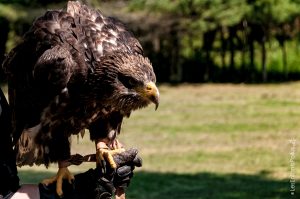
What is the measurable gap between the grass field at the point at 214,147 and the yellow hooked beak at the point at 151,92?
529cm

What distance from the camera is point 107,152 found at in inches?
154

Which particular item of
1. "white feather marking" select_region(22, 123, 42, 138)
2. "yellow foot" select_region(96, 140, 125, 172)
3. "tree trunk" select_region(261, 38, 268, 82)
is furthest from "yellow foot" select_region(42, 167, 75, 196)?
"tree trunk" select_region(261, 38, 268, 82)

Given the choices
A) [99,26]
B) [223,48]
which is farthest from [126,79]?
[223,48]

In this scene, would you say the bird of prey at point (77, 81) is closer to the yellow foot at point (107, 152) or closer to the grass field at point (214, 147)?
the yellow foot at point (107, 152)

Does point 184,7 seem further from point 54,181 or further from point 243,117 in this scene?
point 54,181

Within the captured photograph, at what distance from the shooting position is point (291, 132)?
14.5 m

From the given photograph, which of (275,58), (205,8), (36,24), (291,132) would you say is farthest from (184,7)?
(36,24)

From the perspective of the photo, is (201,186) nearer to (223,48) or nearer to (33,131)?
(33,131)

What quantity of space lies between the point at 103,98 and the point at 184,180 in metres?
6.20

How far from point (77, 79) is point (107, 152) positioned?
0.48 meters

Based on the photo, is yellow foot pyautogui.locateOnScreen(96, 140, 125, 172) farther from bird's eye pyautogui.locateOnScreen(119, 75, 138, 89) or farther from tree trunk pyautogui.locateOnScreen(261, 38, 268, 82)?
tree trunk pyautogui.locateOnScreen(261, 38, 268, 82)

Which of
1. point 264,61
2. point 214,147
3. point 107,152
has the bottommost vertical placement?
point 214,147

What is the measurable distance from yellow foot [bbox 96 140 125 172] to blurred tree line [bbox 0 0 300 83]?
18.5m

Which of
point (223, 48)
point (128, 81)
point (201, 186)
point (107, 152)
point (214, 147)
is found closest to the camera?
point (107, 152)
